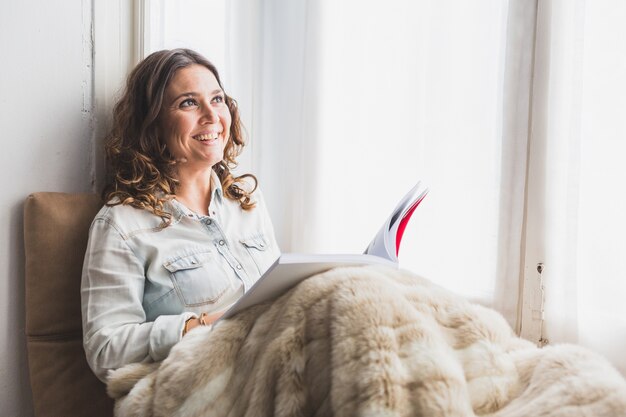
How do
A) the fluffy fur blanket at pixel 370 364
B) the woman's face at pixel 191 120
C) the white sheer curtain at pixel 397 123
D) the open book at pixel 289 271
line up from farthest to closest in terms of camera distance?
the white sheer curtain at pixel 397 123
the woman's face at pixel 191 120
the open book at pixel 289 271
the fluffy fur blanket at pixel 370 364

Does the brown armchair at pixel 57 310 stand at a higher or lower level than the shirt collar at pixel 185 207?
lower

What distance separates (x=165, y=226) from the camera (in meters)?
1.18

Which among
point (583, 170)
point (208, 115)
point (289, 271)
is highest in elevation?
point (208, 115)

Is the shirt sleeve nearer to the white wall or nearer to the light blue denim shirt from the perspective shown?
the light blue denim shirt

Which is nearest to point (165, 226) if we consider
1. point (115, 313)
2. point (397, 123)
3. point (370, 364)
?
point (115, 313)

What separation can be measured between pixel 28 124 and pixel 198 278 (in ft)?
1.63

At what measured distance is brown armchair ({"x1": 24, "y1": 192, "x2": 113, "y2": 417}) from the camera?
3.54 feet

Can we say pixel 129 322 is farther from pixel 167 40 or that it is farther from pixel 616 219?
pixel 616 219

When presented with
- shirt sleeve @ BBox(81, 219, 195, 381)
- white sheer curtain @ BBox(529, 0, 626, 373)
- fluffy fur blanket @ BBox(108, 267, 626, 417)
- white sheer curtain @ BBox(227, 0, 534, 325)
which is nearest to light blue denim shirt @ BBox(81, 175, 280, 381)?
shirt sleeve @ BBox(81, 219, 195, 381)

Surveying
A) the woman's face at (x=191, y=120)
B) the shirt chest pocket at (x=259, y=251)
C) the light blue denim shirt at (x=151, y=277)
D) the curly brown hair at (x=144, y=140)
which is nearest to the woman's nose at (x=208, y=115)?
the woman's face at (x=191, y=120)

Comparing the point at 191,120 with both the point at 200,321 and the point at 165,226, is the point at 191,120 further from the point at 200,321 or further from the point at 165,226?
the point at 200,321

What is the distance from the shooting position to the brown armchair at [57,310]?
3.54ft

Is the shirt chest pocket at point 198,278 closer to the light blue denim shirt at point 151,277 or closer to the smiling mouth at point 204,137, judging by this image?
the light blue denim shirt at point 151,277

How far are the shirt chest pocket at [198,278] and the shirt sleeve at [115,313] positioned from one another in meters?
0.07
